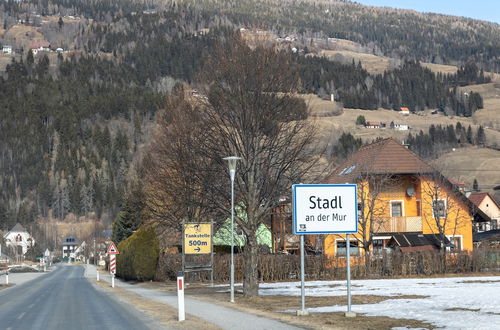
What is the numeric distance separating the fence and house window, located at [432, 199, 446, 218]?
5705 millimetres

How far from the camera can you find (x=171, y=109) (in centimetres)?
5072

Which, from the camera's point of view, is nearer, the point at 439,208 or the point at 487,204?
the point at 439,208

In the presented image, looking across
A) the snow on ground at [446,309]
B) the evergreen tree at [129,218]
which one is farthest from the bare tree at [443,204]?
the evergreen tree at [129,218]

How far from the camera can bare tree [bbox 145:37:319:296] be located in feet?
104

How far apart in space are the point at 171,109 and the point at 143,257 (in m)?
10.2

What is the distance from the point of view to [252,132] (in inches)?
1246

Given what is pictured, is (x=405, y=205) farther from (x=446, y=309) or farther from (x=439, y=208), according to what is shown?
(x=446, y=309)

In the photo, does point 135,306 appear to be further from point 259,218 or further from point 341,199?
point 341,199

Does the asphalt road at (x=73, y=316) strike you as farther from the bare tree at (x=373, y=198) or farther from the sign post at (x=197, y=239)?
the bare tree at (x=373, y=198)

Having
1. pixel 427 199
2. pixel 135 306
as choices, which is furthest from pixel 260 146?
pixel 427 199

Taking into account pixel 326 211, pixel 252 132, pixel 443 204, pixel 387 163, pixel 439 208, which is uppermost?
pixel 387 163

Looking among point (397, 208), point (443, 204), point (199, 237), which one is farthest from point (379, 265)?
point (199, 237)

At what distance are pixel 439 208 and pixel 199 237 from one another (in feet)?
81.9

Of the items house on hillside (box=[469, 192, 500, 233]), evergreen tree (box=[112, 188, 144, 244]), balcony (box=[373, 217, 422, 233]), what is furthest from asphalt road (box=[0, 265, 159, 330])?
house on hillside (box=[469, 192, 500, 233])
